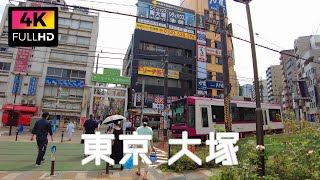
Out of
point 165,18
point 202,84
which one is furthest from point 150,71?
point 202,84

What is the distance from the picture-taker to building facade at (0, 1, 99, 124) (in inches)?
1476

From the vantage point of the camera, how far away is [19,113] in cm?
3681

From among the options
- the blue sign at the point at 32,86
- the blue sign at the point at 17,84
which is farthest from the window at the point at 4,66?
the blue sign at the point at 32,86

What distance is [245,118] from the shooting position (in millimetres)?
19656

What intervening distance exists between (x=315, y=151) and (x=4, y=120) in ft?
137

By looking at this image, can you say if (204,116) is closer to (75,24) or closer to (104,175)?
(104,175)

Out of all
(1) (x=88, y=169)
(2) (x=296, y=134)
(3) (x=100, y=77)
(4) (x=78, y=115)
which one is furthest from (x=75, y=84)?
(2) (x=296, y=134)

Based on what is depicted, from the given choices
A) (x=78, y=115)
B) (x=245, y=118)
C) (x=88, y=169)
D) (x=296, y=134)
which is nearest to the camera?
(x=296, y=134)

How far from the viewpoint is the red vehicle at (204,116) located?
16500 millimetres

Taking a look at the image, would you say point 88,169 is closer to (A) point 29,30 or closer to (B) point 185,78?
(A) point 29,30

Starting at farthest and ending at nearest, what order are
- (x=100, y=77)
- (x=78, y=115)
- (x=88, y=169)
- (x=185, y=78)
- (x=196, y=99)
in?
(x=185, y=78), (x=78, y=115), (x=100, y=77), (x=196, y=99), (x=88, y=169)

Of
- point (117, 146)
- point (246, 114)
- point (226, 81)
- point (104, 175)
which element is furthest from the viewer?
point (246, 114)

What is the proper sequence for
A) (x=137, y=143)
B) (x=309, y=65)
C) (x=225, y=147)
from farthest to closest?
(x=309, y=65)
(x=137, y=143)
(x=225, y=147)
